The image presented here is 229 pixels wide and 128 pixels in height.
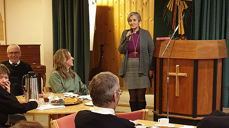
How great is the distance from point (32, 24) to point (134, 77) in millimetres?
2741

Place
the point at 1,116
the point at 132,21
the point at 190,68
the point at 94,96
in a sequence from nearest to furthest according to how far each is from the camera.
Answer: the point at 94,96, the point at 1,116, the point at 190,68, the point at 132,21

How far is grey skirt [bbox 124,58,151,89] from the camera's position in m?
3.94

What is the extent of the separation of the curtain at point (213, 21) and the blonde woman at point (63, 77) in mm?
1882

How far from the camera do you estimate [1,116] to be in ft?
8.54

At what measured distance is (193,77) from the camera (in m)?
3.38

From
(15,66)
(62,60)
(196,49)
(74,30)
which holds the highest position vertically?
(74,30)

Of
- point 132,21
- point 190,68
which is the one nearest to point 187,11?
point 132,21

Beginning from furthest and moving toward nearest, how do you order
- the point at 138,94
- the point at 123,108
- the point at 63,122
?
the point at 123,108
the point at 138,94
the point at 63,122

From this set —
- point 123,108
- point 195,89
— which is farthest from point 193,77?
point 123,108

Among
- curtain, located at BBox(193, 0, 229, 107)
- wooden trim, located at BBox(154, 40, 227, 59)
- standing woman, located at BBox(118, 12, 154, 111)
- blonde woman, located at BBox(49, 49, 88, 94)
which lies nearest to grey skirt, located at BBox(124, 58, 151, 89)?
standing woman, located at BBox(118, 12, 154, 111)

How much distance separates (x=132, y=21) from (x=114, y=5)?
2.80 m

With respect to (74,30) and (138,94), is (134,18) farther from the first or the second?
(74,30)

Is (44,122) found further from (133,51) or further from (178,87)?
(178,87)

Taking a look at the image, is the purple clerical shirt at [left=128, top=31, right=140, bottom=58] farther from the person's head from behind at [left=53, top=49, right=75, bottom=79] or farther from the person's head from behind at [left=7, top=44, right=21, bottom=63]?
the person's head from behind at [left=7, top=44, right=21, bottom=63]
